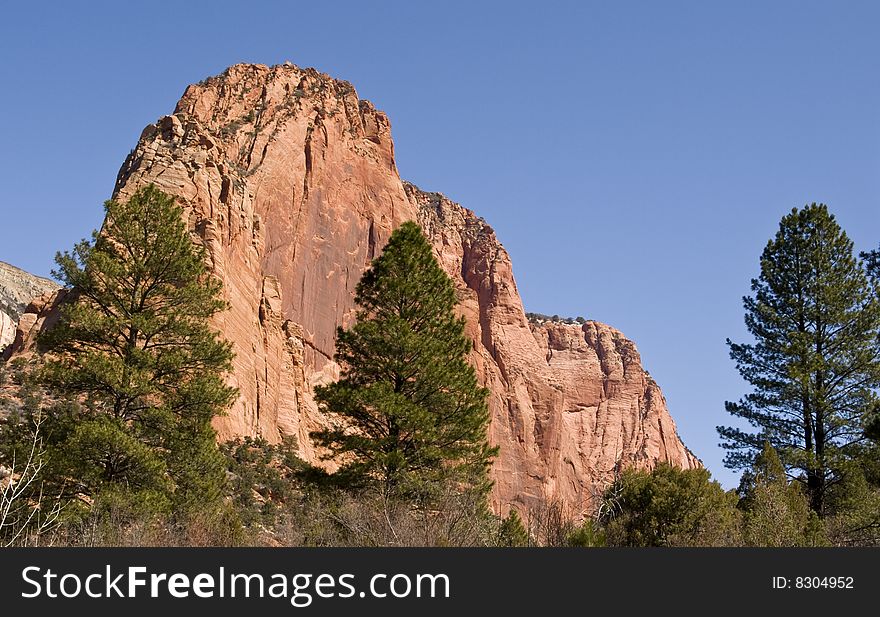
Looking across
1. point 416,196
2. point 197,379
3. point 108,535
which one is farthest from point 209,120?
point 108,535

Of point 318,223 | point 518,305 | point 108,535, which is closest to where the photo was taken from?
point 108,535

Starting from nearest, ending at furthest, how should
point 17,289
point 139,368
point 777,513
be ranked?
point 777,513 < point 139,368 < point 17,289

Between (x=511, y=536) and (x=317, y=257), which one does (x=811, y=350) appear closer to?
(x=511, y=536)

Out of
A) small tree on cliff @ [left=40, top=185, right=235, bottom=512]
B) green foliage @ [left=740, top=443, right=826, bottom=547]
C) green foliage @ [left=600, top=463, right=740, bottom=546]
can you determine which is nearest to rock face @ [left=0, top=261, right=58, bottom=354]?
small tree on cliff @ [left=40, top=185, right=235, bottom=512]

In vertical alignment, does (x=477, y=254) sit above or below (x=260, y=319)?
above

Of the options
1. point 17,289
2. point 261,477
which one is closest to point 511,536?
point 261,477

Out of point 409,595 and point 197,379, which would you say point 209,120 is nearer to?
point 197,379

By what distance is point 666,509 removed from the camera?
24656mm

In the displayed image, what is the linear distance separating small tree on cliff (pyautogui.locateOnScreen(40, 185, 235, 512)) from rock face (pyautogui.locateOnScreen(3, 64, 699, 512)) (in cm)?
2448

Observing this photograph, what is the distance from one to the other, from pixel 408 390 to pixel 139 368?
23.8 ft

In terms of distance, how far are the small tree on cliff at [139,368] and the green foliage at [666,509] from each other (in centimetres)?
1104

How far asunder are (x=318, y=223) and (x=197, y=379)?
6057 cm

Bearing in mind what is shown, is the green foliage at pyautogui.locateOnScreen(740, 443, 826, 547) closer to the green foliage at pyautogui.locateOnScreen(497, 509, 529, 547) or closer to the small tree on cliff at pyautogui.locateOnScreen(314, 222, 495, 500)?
the green foliage at pyautogui.locateOnScreen(497, 509, 529, 547)

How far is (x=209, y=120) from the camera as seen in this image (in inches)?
3329
